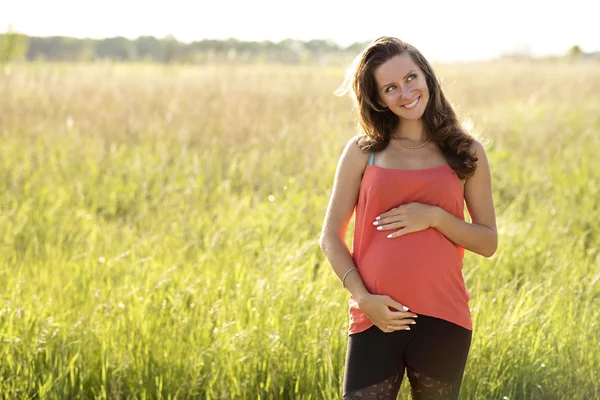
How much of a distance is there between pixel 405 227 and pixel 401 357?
Result: 14.9 inches

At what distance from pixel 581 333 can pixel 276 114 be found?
252 inches

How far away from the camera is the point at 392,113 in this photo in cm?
236

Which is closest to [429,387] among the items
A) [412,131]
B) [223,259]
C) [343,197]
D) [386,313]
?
[386,313]

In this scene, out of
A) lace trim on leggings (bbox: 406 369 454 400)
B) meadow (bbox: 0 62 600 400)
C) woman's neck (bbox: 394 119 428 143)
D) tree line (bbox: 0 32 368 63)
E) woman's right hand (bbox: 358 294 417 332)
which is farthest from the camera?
tree line (bbox: 0 32 368 63)

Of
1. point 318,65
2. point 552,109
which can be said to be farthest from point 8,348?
point 318,65

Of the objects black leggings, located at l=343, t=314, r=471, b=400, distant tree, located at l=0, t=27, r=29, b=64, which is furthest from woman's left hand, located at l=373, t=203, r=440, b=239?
distant tree, located at l=0, t=27, r=29, b=64

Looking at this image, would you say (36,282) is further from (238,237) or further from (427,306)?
(427,306)

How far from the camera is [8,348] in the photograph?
120 inches

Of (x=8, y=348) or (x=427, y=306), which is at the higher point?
(x=427, y=306)

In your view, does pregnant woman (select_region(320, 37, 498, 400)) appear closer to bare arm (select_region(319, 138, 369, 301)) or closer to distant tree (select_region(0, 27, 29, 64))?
bare arm (select_region(319, 138, 369, 301))

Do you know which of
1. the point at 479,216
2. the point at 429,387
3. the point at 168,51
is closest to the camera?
the point at 429,387

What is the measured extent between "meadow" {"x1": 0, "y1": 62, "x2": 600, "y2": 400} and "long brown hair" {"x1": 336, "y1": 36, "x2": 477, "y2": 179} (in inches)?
9.0

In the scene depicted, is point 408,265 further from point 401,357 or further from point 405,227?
point 401,357

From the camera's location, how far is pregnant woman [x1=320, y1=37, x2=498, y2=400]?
2.11m
